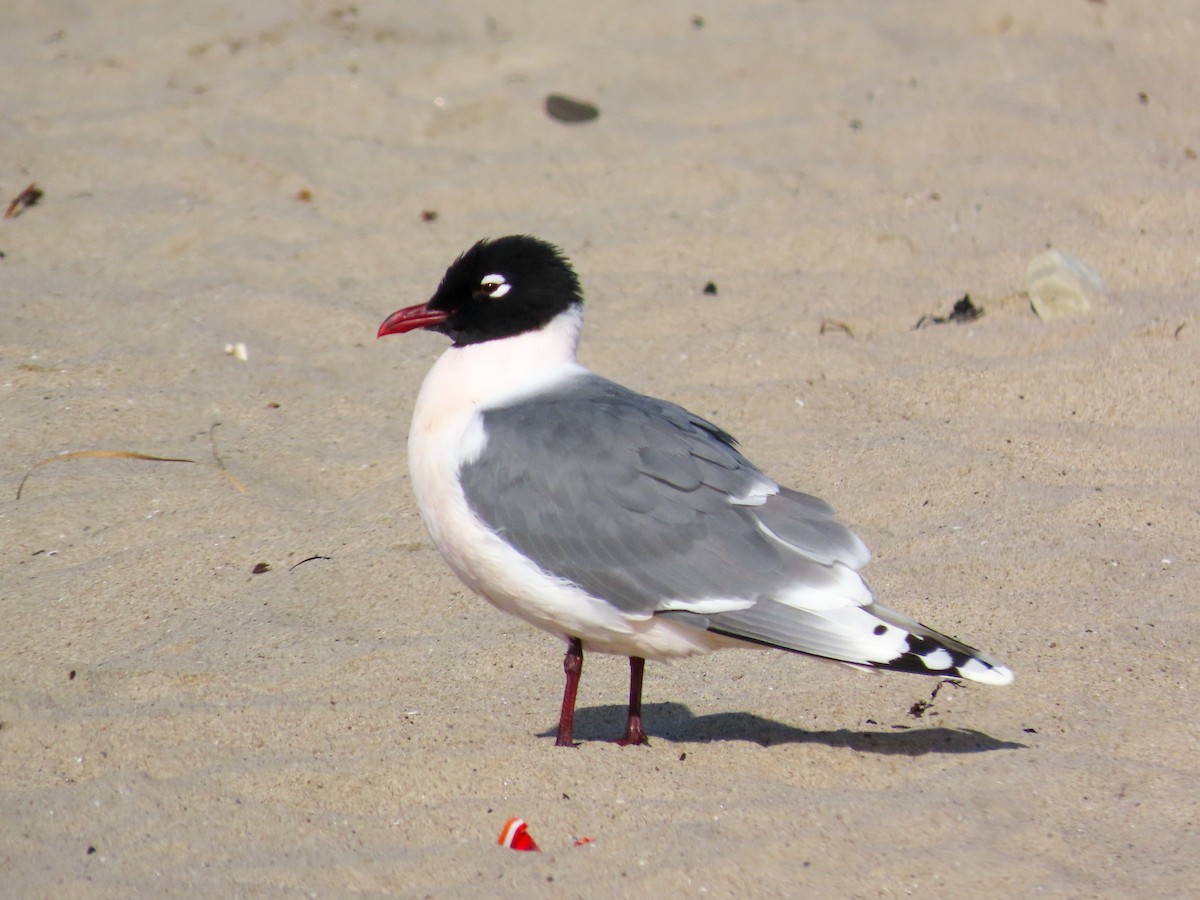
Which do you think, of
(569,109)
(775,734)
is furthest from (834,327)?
(775,734)

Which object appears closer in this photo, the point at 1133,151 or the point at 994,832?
the point at 994,832

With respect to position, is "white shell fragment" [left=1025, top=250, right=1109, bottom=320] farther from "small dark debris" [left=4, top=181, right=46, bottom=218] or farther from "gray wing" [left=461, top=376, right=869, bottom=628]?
"small dark debris" [left=4, top=181, right=46, bottom=218]

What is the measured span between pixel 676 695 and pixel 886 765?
801 mm

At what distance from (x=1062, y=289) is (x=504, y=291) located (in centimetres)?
314

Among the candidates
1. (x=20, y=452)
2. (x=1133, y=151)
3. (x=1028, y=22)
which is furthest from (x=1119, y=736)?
(x=1028, y=22)

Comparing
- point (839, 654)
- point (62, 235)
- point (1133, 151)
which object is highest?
point (839, 654)

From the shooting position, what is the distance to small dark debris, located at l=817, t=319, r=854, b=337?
252 inches

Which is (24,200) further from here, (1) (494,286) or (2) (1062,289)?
(2) (1062,289)

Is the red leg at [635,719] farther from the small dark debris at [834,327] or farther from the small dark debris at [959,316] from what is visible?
the small dark debris at [959,316]

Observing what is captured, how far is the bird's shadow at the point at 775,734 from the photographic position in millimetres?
3855

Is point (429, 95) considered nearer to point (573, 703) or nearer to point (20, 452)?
point (20, 452)

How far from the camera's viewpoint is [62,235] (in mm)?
6855

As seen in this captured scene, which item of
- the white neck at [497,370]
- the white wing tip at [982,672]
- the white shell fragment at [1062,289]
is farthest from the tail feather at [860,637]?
the white shell fragment at [1062,289]

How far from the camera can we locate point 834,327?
6.43m
